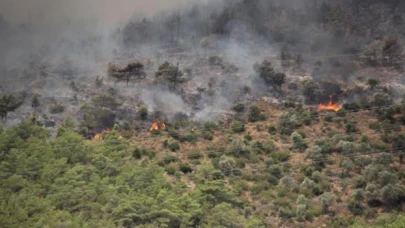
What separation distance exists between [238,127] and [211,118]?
24.6 feet

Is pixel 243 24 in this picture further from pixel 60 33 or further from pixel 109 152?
pixel 109 152

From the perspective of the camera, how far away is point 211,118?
89500mm

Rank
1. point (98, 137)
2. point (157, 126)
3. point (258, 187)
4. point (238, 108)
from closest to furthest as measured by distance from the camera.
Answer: point (258, 187) → point (98, 137) → point (157, 126) → point (238, 108)

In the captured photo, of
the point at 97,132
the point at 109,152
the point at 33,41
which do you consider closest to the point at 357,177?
the point at 109,152

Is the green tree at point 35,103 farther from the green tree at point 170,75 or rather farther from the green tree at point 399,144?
the green tree at point 399,144

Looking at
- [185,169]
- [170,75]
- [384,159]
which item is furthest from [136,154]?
[170,75]

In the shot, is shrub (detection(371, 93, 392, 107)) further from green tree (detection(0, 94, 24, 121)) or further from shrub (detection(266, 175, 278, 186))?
green tree (detection(0, 94, 24, 121))

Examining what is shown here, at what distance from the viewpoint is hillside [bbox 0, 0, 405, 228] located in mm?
57000

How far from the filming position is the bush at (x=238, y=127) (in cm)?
8300

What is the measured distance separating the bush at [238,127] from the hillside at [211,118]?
0.20m

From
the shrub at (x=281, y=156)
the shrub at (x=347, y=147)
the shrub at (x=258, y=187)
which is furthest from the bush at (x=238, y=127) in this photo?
the shrub at (x=258, y=187)

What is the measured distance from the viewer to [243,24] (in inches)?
5241

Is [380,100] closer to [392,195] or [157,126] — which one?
[392,195]

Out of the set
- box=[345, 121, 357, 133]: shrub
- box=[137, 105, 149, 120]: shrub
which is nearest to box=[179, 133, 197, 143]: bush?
box=[137, 105, 149, 120]: shrub
